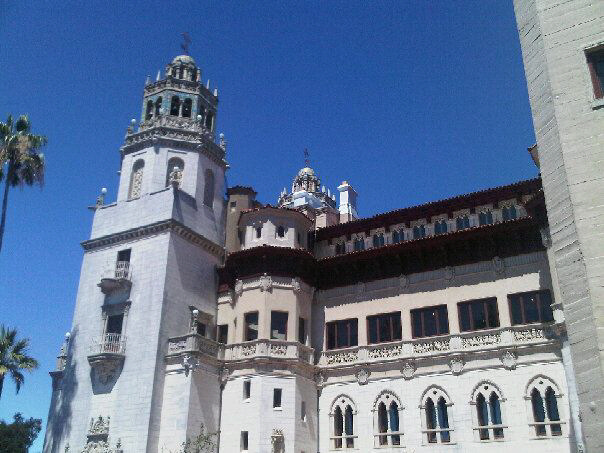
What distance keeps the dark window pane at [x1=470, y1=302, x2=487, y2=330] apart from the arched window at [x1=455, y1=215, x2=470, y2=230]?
4.76m

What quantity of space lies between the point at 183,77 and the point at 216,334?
17705mm

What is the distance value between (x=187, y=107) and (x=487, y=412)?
26306 mm

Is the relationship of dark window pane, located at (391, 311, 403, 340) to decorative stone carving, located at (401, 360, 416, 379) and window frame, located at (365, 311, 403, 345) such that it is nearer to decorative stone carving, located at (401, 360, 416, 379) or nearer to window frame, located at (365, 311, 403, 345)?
window frame, located at (365, 311, 403, 345)

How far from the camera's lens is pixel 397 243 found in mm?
33812

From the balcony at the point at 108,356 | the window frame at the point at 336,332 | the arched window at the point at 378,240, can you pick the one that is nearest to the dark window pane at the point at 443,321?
the window frame at the point at 336,332

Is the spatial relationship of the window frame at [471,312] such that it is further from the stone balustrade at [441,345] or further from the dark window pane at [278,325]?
the dark window pane at [278,325]

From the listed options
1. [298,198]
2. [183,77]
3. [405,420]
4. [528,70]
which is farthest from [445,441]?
[298,198]

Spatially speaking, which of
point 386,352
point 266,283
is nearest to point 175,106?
point 266,283

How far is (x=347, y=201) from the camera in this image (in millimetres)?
54094

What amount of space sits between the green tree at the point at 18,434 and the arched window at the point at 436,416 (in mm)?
35002

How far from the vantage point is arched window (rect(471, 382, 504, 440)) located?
93.5 feet

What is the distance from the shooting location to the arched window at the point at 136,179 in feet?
125

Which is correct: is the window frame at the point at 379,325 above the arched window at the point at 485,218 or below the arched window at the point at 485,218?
below

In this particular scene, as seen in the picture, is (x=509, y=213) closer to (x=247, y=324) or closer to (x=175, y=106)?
(x=247, y=324)
